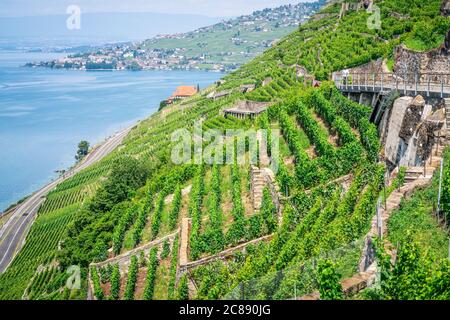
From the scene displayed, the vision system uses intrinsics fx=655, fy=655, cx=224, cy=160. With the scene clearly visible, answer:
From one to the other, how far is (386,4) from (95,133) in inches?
2157

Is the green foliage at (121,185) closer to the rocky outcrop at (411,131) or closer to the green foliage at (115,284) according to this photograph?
the green foliage at (115,284)

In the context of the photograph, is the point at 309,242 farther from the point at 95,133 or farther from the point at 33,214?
the point at 95,133

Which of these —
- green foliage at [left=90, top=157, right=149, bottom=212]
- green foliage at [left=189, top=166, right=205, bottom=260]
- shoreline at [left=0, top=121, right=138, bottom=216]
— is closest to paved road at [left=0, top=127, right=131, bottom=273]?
shoreline at [left=0, top=121, right=138, bottom=216]

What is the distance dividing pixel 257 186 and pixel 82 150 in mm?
52995

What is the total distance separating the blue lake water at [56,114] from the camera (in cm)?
7175

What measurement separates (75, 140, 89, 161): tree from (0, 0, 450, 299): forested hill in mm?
30262

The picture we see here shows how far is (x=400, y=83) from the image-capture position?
23.2m

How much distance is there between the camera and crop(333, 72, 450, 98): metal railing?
2042 cm

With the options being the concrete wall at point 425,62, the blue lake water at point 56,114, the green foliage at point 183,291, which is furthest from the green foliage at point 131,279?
the blue lake water at point 56,114

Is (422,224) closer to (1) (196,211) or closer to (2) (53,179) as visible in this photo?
(1) (196,211)

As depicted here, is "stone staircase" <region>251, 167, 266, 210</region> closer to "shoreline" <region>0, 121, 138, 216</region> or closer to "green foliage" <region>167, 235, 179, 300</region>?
"green foliage" <region>167, 235, 179, 300</region>

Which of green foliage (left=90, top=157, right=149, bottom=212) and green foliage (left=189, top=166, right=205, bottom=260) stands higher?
green foliage (left=189, top=166, right=205, bottom=260)

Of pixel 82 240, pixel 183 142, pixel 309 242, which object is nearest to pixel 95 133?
pixel 183 142

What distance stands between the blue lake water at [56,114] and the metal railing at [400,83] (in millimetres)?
42170
